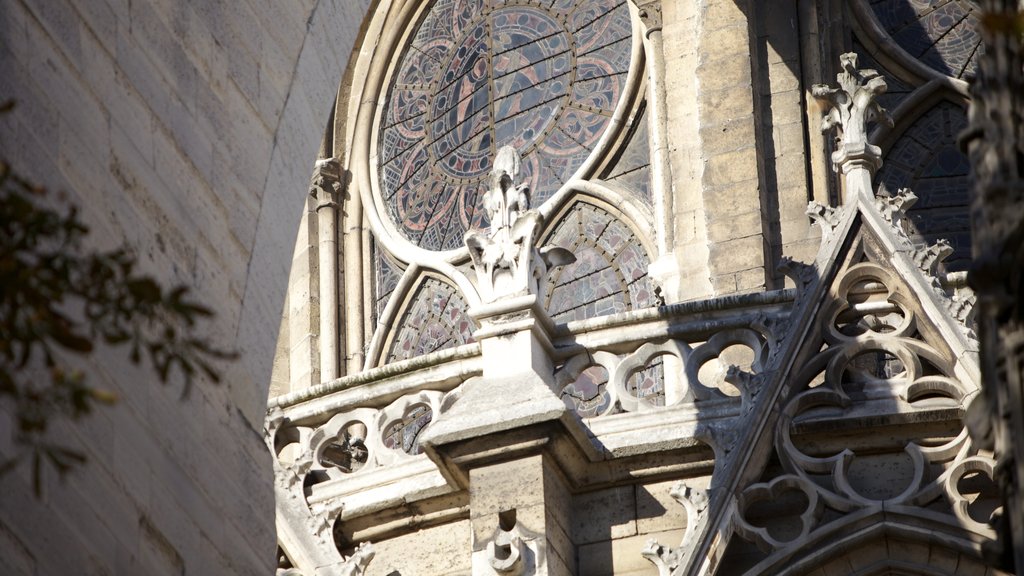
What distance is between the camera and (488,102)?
15180 mm

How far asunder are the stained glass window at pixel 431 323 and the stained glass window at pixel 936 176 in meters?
2.79

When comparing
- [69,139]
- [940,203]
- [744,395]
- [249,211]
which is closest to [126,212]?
[69,139]

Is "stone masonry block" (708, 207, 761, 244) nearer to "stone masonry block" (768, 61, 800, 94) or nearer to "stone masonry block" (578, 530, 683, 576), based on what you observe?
"stone masonry block" (768, 61, 800, 94)

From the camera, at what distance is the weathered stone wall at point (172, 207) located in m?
5.88

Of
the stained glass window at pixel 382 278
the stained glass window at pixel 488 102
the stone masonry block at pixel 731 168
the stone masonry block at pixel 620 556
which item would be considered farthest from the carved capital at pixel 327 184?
the stone masonry block at pixel 620 556

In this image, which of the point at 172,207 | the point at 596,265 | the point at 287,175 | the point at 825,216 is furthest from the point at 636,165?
the point at 172,207

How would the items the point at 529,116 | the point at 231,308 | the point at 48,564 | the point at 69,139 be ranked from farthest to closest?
the point at 529,116 → the point at 231,308 → the point at 69,139 → the point at 48,564

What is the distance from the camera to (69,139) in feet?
19.9

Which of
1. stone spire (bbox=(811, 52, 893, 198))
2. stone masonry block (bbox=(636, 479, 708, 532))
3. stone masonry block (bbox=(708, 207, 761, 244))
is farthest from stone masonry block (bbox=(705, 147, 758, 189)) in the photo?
stone masonry block (bbox=(636, 479, 708, 532))

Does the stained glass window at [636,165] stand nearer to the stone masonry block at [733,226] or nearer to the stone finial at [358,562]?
the stone masonry block at [733,226]

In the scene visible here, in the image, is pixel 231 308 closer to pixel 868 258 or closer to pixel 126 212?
pixel 126 212

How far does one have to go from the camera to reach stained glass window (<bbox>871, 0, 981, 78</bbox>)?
46.3ft

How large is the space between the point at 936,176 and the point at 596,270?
2.09 metres

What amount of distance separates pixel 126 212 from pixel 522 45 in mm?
9114
